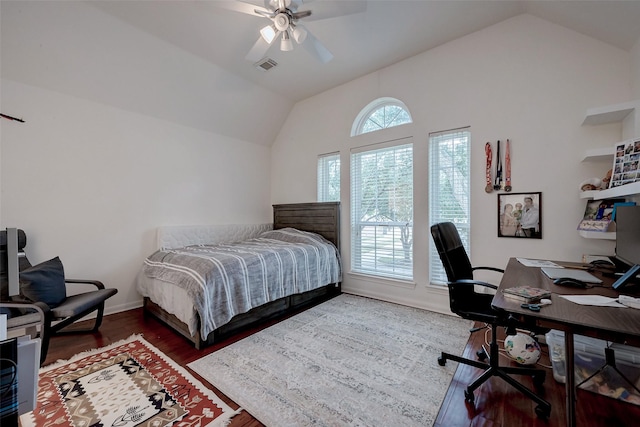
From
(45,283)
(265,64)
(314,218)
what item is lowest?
(45,283)

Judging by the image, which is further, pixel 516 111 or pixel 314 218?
pixel 314 218

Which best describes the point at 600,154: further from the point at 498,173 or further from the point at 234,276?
the point at 234,276

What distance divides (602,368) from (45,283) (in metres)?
4.38

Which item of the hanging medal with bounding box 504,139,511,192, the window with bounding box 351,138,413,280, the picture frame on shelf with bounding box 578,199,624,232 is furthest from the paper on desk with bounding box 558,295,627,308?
the window with bounding box 351,138,413,280

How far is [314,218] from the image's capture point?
4.19m

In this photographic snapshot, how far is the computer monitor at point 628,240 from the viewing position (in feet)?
4.70

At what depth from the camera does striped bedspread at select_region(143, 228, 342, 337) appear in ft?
7.54

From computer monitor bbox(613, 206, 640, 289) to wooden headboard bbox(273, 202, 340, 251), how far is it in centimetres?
283

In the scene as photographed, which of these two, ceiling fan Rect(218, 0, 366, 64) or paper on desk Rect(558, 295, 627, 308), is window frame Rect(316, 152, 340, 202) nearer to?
ceiling fan Rect(218, 0, 366, 64)

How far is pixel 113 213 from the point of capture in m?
3.14

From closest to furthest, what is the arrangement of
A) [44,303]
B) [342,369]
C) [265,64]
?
[342,369]
[44,303]
[265,64]

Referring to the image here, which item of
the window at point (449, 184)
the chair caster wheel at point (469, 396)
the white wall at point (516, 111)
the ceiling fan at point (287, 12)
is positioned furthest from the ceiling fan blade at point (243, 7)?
the chair caster wheel at point (469, 396)

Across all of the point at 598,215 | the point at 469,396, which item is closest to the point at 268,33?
the point at 469,396

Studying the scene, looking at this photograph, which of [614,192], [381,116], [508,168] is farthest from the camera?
[381,116]
